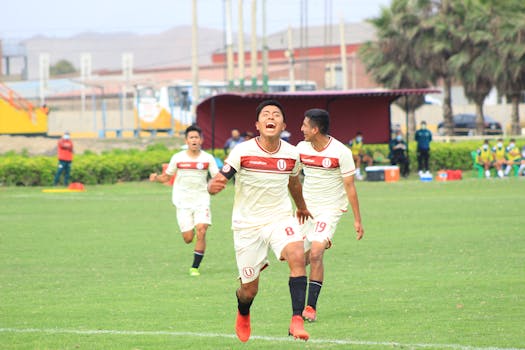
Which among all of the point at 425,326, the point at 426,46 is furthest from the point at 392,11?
the point at 425,326

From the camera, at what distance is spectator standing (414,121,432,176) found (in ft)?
136

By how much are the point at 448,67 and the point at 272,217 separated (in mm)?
55270

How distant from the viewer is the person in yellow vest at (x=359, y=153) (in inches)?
1618

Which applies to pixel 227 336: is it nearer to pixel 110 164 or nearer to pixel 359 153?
pixel 110 164

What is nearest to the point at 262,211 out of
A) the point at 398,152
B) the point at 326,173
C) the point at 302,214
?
the point at 302,214

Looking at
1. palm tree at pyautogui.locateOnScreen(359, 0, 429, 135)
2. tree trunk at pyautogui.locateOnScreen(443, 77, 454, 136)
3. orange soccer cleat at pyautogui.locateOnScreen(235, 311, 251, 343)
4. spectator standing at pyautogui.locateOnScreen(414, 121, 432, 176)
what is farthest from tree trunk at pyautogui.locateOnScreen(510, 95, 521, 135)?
orange soccer cleat at pyautogui.locateOnScreen(235, 311, 251, 343)

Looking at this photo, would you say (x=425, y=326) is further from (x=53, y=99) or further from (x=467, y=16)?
(x=53, y=99)

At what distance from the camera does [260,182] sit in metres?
9.81

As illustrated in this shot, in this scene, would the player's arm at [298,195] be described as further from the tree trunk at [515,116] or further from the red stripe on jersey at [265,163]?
the tree trunk at [515,116]

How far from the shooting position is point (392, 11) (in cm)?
6656

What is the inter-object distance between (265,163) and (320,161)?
2211 millimetres

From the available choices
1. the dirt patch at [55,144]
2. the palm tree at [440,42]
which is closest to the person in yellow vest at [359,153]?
the dirt patch at [55,144]

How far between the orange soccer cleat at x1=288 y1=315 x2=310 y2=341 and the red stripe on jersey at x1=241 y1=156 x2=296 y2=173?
1371mm

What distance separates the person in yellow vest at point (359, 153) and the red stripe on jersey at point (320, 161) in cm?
2880
